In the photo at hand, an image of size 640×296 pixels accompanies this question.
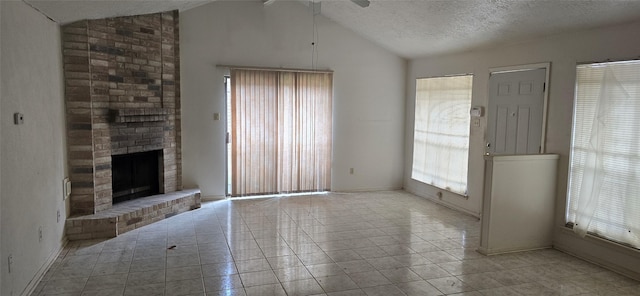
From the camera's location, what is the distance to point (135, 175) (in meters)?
5.44

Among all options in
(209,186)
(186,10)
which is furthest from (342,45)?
(209,186)

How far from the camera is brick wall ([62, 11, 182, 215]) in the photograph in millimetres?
4465

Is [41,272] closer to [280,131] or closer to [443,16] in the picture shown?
[280,131]

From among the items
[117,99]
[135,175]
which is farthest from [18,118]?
[135,175]

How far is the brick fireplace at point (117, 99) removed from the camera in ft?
14.6

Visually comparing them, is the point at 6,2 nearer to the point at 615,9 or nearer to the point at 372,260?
the point at 372,260

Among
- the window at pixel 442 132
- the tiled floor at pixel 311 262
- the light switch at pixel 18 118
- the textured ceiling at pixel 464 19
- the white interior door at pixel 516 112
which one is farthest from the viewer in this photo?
the window at pixel 442 132

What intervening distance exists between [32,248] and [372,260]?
285 centimetres

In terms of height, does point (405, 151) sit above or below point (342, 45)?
below

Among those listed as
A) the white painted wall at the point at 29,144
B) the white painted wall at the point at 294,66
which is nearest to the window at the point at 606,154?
the white painted wall at the point at 294,66

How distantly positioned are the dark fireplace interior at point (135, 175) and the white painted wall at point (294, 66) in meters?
0.49

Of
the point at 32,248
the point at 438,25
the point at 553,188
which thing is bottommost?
the point at 32,248

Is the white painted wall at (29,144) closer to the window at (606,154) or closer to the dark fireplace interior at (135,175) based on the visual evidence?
the dark fireplace interior at (135,175)

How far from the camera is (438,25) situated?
5168 mm
